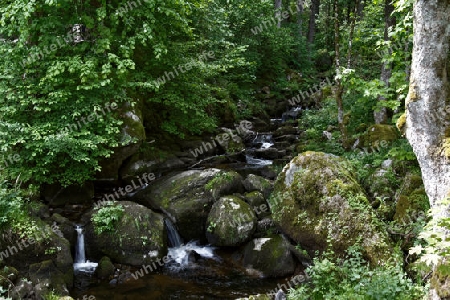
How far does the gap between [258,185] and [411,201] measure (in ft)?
13.8

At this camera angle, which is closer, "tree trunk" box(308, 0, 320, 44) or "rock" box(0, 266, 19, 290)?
"rock" box(0, 266, 19, 290)

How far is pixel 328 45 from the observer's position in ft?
80.3

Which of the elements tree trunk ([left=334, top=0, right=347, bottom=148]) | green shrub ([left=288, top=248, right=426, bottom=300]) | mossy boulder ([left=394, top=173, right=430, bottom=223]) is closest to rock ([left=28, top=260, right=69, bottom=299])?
green shrub ([left=288, top=248, right=426, bottom=300])

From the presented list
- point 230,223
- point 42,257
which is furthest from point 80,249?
point 230,223

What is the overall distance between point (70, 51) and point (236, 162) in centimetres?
752

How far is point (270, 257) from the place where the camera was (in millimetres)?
7914

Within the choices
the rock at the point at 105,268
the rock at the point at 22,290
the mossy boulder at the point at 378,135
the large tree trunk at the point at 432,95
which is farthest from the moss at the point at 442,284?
the rock at the point at 22,290

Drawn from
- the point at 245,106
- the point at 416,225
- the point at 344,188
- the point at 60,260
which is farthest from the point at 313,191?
the point at 245,106

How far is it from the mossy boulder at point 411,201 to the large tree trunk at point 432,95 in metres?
2.29

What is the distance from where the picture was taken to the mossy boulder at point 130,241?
8.19 m

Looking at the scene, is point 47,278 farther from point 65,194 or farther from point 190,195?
point 190,195

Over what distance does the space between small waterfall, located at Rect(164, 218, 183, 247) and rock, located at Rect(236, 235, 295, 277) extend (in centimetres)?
194

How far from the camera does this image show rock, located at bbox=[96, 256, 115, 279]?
7738mm

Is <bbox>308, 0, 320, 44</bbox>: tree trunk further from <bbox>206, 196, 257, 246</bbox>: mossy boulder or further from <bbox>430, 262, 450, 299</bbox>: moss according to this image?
<bbox>430, 262, 450, 299</bbox>: moss
